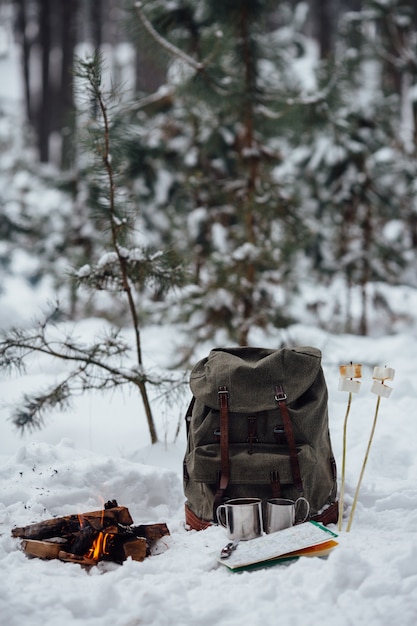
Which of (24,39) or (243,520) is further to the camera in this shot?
(24,39)

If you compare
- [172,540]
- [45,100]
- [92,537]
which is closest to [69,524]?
[92,537]

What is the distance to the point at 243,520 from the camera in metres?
2.46

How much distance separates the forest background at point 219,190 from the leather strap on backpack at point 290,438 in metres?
1.13

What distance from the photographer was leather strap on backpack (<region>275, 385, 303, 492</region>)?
2555 millimetres

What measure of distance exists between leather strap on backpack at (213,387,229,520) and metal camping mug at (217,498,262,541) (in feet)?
0.29

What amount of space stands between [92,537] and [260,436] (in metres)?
0.84

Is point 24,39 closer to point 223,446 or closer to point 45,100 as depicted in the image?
point 45,100

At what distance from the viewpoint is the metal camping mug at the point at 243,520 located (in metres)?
2.45

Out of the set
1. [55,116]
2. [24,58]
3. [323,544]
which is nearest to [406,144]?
[323,544]

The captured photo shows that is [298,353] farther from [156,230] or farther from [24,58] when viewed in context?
[24,58]

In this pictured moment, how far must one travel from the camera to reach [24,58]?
1836cm

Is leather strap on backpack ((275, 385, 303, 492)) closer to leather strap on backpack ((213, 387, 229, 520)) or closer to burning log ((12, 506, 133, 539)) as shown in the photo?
leather strap on backpack ((213, 387, 229, 520))

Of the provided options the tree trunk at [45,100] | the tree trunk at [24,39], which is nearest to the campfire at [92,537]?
the tree trunk at [45,100]

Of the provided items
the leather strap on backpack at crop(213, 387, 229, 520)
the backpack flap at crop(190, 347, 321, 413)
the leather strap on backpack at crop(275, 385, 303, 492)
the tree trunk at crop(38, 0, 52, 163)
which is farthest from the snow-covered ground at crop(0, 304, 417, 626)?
the tree trunk at crop(38, 0, 52, 163)
